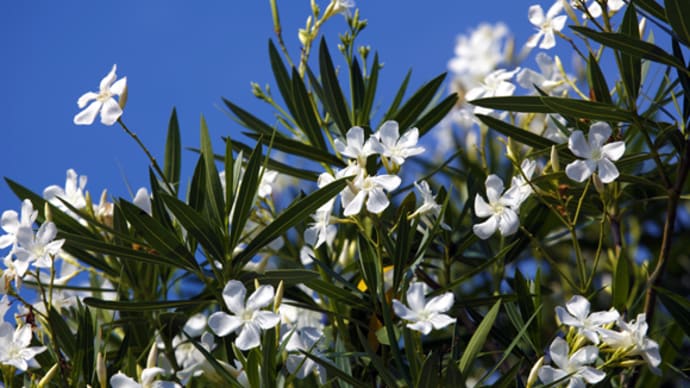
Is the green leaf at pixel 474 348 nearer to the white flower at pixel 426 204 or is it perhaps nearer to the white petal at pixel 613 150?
the white flower at pixel 426 204

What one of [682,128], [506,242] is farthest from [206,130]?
[682,128]

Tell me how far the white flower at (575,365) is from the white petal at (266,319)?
398mm

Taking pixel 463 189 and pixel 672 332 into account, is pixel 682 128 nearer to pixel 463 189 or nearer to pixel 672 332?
pixel 672 332

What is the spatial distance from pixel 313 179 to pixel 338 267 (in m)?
0.23

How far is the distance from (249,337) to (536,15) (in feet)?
3.26

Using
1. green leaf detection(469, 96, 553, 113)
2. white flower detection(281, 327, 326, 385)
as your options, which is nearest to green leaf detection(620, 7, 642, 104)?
green leaf detection(469, 96, 553, 113)

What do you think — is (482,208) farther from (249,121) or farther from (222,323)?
(249,121)

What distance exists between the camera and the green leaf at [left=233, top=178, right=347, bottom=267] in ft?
4.77

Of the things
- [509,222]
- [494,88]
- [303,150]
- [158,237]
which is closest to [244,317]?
[158,237]

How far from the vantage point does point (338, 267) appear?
2.04 metres

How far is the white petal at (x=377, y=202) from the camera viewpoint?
1.41 meters

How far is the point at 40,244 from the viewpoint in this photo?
1.44 m

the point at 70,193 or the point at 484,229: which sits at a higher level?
the point at 70,193

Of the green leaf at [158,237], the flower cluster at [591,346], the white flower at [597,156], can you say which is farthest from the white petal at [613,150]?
the green leaf at [158,237]
